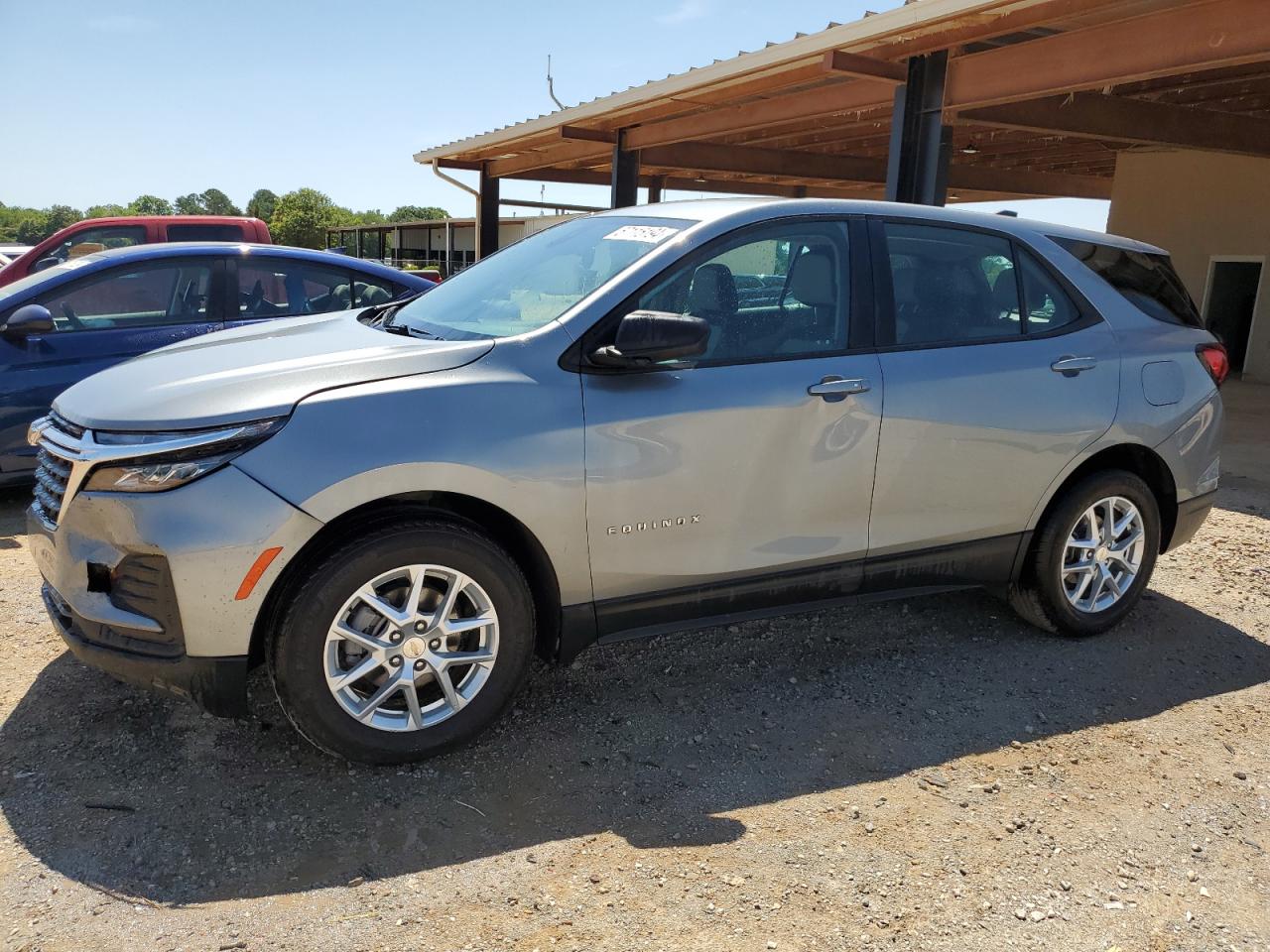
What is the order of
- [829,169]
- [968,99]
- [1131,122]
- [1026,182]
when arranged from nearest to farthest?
[968,99], [1131,122], [829,169], [1026,182]

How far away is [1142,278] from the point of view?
4.41 metres

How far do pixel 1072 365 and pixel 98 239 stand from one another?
422 inches

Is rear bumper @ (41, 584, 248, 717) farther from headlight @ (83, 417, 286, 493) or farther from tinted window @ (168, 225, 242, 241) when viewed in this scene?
tinted window @ (168, 225, 242, 241)

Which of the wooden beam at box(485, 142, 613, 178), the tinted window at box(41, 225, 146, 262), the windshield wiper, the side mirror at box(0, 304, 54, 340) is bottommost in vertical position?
the side mirror at box(0, 304, 54, 340)

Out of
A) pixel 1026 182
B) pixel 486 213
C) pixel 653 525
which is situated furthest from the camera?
pixel 1026 182

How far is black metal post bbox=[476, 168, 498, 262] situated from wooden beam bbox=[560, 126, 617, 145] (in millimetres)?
4674

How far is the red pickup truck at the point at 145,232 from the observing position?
10.6 m

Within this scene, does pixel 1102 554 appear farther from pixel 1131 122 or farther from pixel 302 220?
pixel 302 220

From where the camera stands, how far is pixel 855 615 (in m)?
4.52

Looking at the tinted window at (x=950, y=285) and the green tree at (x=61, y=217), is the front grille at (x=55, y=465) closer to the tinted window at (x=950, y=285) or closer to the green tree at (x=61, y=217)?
the tinted window at (x=950, y=285)

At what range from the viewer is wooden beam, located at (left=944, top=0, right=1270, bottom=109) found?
658cm

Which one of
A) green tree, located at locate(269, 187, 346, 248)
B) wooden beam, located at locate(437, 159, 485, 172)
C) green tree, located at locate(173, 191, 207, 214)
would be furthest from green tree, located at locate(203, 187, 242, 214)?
wooden beam, located at locate(437, 159, 485, 172)

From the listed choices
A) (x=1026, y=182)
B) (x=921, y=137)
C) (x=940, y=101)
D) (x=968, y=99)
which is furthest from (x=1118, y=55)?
(x=1026, y=182)

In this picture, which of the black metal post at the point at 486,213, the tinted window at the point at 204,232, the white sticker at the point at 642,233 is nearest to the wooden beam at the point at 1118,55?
the white sticker at the point at 642,233
